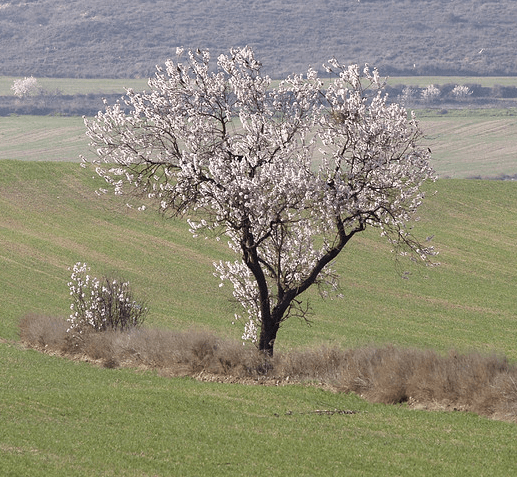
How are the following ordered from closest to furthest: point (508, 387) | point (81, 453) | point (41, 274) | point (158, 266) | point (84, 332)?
1. point (81, 453)
2. point (508, 387)
3. point (84, 332)
4. point (41, 274)
5. point (158, 266)

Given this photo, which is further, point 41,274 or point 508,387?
point 41,274

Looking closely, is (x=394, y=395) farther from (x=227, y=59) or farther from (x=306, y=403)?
(x=227, y=59)

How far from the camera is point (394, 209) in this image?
2564 cm

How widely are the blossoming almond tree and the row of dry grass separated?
9.84 ft

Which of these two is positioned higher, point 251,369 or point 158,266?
point 158,266

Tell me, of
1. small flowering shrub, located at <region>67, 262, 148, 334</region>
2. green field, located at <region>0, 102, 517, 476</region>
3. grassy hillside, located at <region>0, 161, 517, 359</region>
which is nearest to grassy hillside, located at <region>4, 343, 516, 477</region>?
green field, located at <region>0, 102, 517, 476</region>

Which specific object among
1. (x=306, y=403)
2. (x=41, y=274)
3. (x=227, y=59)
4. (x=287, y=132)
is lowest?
(x=306, y=403)

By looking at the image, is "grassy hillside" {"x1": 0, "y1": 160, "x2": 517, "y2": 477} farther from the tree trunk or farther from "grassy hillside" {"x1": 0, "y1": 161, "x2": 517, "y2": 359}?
the tree trunk

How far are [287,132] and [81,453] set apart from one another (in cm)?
1339

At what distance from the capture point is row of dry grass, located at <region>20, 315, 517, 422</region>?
2242cm

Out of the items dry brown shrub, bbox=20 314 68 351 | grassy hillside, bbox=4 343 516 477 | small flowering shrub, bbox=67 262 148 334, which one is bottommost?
grassy hillside, bbox=4 343 516 477

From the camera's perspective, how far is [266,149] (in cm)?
2602

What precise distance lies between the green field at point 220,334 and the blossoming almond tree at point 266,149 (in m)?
4.63

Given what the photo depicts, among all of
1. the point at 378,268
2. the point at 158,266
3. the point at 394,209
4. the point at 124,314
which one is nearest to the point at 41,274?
the point at 158,266
